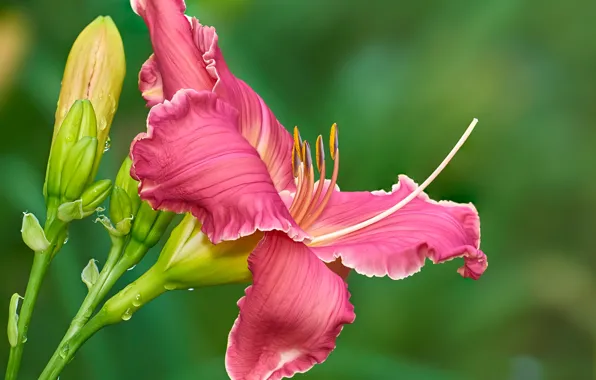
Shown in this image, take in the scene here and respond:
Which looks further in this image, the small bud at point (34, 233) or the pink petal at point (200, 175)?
the small bud at point (34, 233)

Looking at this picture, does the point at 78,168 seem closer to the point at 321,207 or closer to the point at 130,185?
the point at 130,185

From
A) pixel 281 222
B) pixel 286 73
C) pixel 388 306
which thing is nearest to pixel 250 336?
pixel 281 222

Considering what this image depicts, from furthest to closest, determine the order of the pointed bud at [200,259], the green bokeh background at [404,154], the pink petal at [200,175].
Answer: the green bokeh background at [404,154]
the pointed bud at [200,259]
the pink petal at [200,175]

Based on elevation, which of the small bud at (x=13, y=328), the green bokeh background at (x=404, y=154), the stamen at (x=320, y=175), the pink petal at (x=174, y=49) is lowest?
the green bokeh background at (x=404, y=154)

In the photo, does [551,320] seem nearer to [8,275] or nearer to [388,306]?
[388,306]

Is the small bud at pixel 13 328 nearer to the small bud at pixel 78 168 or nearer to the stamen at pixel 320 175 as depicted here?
the small bud at pixel 78 168

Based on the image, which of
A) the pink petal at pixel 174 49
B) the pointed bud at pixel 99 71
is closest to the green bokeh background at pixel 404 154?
the pointed bud at pixel 99 71
